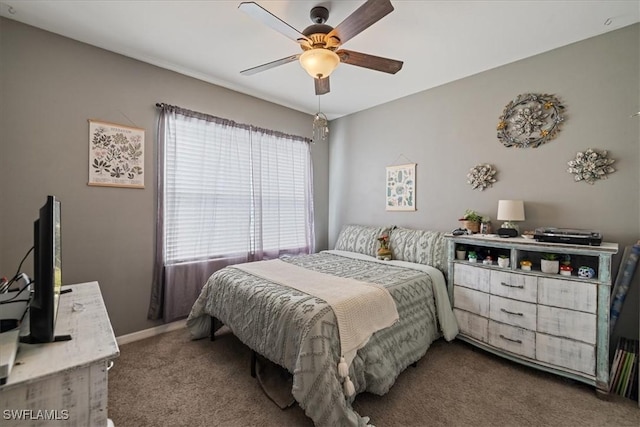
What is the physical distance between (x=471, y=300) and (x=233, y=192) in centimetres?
280

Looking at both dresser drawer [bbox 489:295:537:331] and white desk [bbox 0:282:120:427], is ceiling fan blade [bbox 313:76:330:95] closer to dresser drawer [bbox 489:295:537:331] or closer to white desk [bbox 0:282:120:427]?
white desk [bbox 0:282:120:427]

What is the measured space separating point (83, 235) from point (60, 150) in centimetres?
74

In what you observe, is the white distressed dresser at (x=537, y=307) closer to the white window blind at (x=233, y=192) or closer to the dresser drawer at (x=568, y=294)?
the dresser drawer at (x=568, y=294)

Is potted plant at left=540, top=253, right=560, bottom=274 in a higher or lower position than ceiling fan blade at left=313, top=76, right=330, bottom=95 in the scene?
lower

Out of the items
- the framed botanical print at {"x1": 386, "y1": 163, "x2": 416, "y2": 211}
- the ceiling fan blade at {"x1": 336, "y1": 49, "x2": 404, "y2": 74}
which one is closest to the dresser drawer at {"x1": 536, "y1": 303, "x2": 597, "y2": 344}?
the framed botanical print at {"x1": 386, "y1": 163, "x2": 416, "y2": 211}

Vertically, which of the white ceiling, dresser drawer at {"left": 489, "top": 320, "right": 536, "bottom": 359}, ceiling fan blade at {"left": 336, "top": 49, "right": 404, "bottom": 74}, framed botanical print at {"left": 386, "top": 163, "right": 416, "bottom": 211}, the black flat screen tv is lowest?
dresser drawer at {"left": 489, "top": 320, "right": 536, "bottom": 359}

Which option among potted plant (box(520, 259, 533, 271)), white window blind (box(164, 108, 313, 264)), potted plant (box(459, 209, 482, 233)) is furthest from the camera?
white window blind (box(164, 108, 313, 264))

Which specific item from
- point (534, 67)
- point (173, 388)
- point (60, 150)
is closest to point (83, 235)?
point (60, 150)

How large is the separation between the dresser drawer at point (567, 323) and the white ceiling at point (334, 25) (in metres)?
2.22

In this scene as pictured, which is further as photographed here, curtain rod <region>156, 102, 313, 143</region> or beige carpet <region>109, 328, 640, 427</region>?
curtain rod <region>156, 102, 313, 143</region>

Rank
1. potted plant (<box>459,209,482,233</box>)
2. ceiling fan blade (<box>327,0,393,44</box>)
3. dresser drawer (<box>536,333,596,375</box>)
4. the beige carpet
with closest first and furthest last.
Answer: ceiling fan blade (<box>327,0,393,44</box>), the beige carpet, dresser drawer (<box>536,333,596,375</box>), potted plant (<box>459,209,482,233</box>)

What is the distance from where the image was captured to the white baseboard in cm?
257

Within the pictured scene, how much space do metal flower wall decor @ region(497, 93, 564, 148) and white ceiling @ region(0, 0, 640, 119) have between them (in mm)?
436

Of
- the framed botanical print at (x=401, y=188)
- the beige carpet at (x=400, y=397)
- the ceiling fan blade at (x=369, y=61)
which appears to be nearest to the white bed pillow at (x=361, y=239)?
the framed botanical print at (x=401, y=188)
